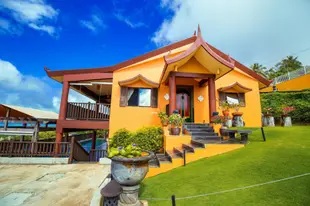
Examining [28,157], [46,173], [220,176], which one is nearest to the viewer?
[220,176]

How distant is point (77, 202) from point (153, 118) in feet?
20.1

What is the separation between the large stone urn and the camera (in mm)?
2688

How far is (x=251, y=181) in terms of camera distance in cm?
301

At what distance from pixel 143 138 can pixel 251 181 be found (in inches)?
214

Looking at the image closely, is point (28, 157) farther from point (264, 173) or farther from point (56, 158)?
point (264, 173)

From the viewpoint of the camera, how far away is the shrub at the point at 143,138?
7.56 m

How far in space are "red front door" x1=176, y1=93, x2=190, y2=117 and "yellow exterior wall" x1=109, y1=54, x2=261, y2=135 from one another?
47 cm

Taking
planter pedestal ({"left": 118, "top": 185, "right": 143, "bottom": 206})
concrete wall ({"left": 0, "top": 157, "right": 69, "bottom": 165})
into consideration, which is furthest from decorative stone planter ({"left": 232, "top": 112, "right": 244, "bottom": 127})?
concrete wall ({"left": 0, "top": 157, "right": 69, "bottom": 165})

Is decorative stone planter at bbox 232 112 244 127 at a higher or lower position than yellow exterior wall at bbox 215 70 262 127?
lower

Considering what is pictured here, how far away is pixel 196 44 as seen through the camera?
710 centimetres

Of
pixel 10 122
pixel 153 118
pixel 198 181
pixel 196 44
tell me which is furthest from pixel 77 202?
pixel 10 122

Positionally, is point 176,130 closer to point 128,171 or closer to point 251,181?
point 251,181

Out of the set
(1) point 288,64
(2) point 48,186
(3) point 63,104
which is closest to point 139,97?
(3) point 63,104

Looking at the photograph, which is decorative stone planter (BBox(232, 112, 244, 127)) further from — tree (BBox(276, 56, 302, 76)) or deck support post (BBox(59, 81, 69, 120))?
tree (BBox(276, 56, 302, 76))
